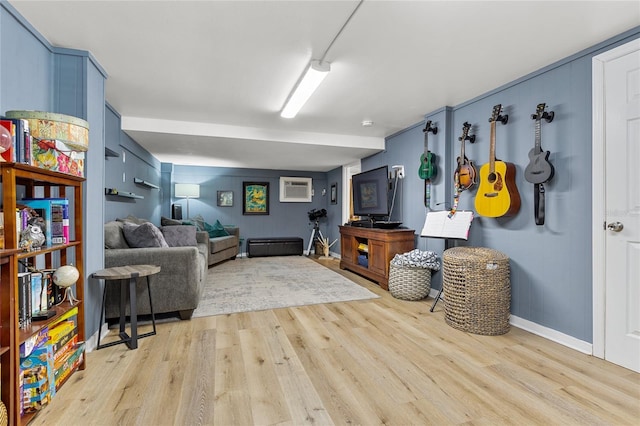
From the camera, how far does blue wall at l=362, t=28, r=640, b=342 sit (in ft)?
7.14

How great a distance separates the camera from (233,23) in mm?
1854

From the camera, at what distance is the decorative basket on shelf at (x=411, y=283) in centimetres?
336

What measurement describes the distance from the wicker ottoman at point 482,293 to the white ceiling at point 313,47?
161 centimetres

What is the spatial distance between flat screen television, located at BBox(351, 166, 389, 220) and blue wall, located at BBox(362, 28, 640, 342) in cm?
130

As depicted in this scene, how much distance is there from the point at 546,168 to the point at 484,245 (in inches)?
37.0

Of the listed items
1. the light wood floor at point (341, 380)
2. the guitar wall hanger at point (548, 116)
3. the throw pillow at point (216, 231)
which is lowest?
A: the light wood floor at point (341, 380)

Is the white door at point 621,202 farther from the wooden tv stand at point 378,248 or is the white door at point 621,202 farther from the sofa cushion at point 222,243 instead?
the sofa cushion at point 222,243

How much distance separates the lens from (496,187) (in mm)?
2684

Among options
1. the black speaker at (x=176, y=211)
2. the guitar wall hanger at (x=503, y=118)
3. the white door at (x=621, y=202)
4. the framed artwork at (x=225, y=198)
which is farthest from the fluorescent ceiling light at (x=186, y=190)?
the white door at (x=621, y=202)

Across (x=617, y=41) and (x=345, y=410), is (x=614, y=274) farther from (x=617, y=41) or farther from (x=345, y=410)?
(x=345, y=410)

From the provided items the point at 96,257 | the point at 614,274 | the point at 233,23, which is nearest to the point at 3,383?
the point at 96,257

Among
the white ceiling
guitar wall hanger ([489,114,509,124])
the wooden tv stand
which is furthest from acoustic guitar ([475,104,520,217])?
the wooden tv stand

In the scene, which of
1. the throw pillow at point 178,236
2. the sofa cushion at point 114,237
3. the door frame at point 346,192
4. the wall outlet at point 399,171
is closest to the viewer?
the sofa cushion at point 114,237

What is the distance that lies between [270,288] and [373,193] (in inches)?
82.5
